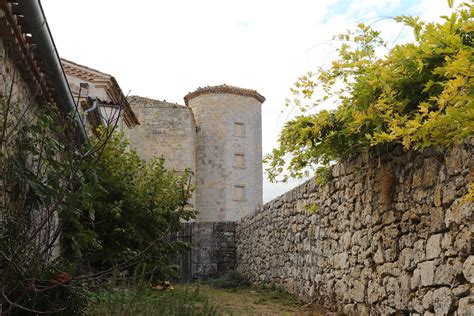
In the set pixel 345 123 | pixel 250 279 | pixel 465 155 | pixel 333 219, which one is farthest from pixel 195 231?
pixel 465 155

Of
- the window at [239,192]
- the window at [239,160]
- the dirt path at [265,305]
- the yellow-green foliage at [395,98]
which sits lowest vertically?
the dirt path at [265,305]

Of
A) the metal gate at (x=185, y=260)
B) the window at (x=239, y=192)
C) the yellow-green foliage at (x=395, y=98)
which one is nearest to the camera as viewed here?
the yellow-green foliage at (x=395, y=98)

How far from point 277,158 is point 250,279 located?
23.7ft

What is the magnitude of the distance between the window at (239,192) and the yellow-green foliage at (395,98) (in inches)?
744

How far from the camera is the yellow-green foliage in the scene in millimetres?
3502

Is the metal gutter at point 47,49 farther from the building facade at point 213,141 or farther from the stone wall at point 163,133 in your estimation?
the building facade at point 213,141

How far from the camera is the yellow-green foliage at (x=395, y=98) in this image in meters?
3.50

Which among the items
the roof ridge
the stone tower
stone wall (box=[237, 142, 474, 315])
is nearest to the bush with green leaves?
stone wall (box=[237, 142, 474, 315])

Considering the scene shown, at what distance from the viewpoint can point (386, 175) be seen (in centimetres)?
526

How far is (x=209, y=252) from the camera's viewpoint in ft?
50.2

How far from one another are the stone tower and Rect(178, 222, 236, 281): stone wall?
29.2ft

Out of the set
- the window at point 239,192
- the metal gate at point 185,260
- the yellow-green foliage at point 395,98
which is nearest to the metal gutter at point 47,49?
the yellow-green foliage at point 395,98

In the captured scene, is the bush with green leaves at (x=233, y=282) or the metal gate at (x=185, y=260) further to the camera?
the metal gate at (x=185, y=260)

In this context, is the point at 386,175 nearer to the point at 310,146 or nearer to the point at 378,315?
the point at 310,146
